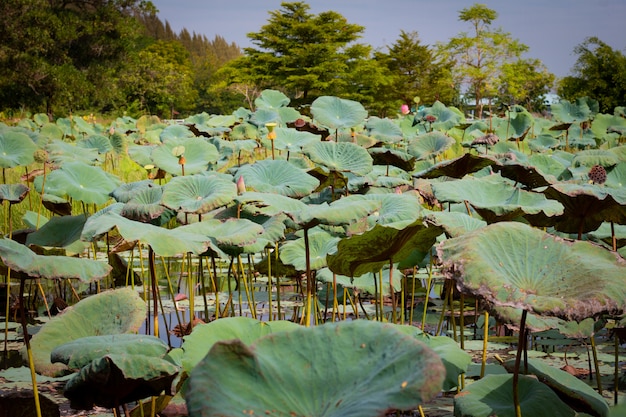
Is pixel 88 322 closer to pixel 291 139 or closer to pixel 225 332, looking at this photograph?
pixel 225 332

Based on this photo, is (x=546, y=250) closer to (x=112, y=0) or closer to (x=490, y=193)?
(x=490, y=193)

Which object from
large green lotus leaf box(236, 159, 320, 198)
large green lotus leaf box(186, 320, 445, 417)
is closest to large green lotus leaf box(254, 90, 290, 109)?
large green lotus leaf box(236, 159, 320, 198)

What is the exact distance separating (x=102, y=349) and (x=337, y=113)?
284cm

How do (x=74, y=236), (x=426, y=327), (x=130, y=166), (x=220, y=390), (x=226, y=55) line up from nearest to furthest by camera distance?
(x=220, y=390), (x=74, y=236), (x=426, y=327), (x=130, y=166), (x=226, y=55)

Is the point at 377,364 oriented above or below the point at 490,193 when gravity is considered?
below

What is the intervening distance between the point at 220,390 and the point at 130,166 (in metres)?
6.35

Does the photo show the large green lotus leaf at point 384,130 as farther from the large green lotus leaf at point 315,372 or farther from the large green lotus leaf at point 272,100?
the large green lotus leaf at point 315,372

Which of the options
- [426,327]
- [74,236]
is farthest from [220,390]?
[426,327]

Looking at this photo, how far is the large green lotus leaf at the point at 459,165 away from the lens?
221 cm

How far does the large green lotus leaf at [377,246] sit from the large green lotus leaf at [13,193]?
1420mm

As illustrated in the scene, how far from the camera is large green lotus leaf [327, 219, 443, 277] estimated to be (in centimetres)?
145

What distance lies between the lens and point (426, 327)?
2.67 metres

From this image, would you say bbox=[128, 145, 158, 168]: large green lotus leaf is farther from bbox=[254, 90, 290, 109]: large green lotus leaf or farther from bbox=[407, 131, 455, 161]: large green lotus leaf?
bbox=[254, 90, 290, 109]: large green lotus leaf

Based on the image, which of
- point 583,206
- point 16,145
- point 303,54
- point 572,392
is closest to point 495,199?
point 583,206
